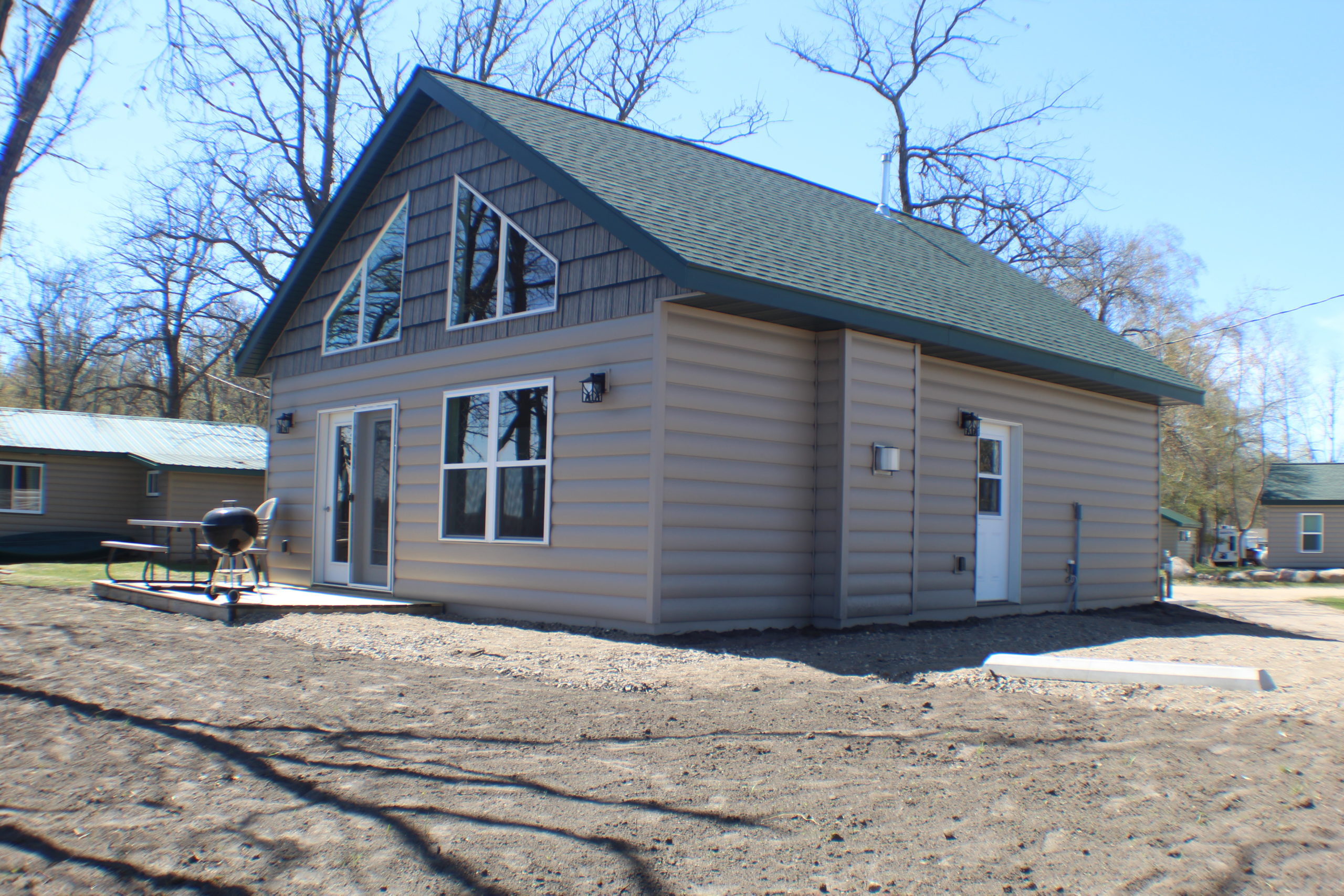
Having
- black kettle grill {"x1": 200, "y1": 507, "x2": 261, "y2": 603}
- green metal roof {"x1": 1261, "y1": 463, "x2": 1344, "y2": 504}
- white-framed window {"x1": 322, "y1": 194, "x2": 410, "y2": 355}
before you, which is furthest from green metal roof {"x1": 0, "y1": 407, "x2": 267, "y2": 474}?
green metal roof {"x1": 1261, "y1": 463, "x2": 1344, "y2": 504}

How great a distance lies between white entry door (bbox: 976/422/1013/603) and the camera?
9.83 meters

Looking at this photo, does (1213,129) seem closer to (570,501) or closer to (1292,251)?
(1292,251)

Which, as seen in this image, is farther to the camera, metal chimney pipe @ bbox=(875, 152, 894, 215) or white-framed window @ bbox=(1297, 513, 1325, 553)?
white-framed window @ bbox=(1297, 513, 1325, 553)

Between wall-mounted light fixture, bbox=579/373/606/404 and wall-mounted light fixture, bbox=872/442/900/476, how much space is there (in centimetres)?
244

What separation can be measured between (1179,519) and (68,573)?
28.8 m

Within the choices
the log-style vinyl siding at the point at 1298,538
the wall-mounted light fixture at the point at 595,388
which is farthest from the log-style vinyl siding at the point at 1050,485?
the log-style vinyl siding at the point at 1298,538

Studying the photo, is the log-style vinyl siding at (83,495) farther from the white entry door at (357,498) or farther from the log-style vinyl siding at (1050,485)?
the log-style vinyl siding at (1050,485)

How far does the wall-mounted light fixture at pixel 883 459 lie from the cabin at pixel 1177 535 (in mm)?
23359

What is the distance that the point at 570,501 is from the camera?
7.88m

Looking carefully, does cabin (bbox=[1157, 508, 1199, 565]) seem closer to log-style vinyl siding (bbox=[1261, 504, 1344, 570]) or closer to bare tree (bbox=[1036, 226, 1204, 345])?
log-style vinyl siding (bbox=[1261, 504, 1344, 570])

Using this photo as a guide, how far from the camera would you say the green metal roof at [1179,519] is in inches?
1128

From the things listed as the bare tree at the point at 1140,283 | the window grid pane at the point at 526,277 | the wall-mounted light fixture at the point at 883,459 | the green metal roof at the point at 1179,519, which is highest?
the bare tree at the point at 1140,283

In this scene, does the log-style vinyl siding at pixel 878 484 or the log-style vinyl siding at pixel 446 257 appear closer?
the log-style vinyl siding at pixel 446 257

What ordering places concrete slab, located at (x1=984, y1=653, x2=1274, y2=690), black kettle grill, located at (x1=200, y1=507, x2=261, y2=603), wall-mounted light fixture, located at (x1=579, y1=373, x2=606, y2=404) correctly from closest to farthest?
Result: concrete slab, located at (x1=984, y1=653, x2=1274, y2=690)
wall-mounted light fixture, located at (x1=579, y1=373, x2=606, y2=404)
black kettle grill, located at (x1=200, y1=507, x2=261, y2=603)
